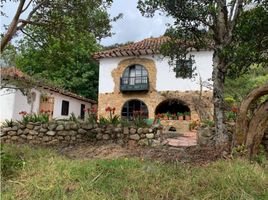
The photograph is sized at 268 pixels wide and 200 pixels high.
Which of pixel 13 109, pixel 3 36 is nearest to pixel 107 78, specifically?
pixel 13 109

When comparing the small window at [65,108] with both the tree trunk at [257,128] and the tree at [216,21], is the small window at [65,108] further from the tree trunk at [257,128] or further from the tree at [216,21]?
the tree trunk at [257,128]

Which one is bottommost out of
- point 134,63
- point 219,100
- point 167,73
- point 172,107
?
point 219,100

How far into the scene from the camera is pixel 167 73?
20781 millimetres

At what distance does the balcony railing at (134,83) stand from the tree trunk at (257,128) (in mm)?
14193

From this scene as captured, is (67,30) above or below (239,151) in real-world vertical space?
above

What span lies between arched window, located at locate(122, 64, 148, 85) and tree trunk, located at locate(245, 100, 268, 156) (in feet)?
48.3

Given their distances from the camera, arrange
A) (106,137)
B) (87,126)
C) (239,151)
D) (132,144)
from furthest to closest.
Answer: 1. (87,126)
2. (106,137)
3. (132,144)
4. (239,151)

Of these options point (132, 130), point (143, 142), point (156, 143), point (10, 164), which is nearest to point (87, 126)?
point (132, 130)

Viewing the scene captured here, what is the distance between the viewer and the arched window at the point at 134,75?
Result: 21703 millimetres

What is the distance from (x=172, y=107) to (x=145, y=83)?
301 centimetres

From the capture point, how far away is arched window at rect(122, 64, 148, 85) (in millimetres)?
21703

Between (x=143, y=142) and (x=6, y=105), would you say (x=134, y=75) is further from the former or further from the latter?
(x=143, y=142)

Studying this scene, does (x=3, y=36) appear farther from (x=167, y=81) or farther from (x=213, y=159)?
(x=167, y=81)

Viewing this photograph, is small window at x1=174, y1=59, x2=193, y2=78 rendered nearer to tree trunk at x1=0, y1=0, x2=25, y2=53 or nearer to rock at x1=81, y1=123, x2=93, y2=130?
rock at x1=81, y1=123, x2=93, y2=130
